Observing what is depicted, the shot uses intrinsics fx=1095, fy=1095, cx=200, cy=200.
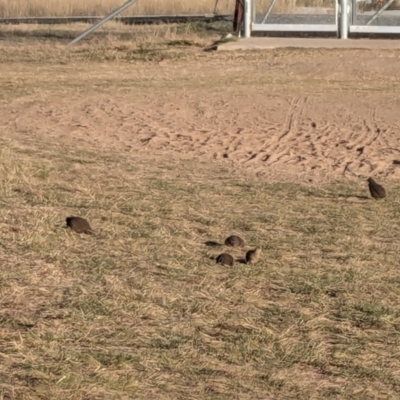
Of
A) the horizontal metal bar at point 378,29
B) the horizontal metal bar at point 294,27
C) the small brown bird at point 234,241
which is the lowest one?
the small brown bird at point 234,241

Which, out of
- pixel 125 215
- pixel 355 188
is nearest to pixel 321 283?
pixel 125 215

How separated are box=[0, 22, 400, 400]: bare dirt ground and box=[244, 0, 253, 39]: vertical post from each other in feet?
15.1

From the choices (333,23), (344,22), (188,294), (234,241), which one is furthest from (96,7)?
(188,294)

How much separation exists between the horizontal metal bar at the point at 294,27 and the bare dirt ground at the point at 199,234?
13.9 feet

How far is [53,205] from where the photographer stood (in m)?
8.55

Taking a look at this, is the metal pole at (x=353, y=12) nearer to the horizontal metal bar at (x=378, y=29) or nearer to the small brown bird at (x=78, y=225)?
the horizontal metal bar at (x=378, y=29)

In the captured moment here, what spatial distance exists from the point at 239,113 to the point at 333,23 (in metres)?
8.09

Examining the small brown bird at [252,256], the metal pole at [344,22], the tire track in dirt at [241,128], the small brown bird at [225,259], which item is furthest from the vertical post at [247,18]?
the small brown bird at [225,259]

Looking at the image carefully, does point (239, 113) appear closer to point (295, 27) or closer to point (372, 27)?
point (372, 27)

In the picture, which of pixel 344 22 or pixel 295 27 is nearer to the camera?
pixel 344 22

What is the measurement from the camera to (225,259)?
706 cm

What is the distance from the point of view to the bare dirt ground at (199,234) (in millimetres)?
5238

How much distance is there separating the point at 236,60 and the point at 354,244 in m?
10.5

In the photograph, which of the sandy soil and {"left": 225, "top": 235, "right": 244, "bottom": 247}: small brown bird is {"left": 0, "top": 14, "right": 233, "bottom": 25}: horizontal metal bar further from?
{"left": 225, "top": 235, "right": 244, "bottom": 247}: small brown bird
